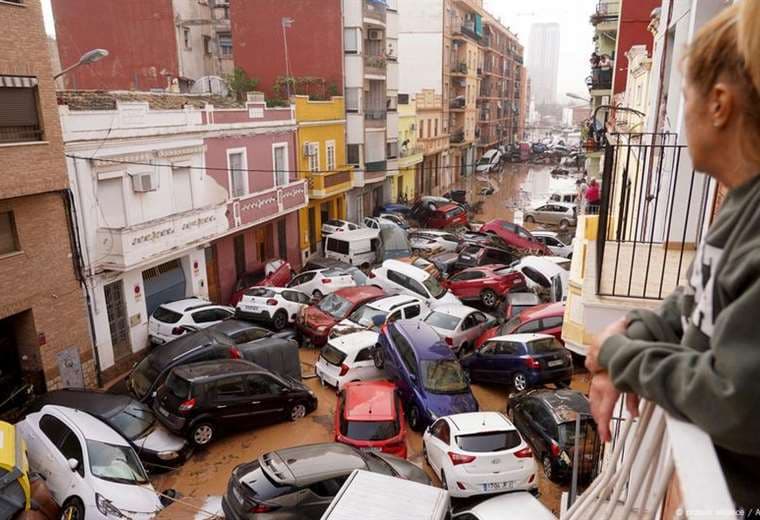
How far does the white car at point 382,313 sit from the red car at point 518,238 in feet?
30.3

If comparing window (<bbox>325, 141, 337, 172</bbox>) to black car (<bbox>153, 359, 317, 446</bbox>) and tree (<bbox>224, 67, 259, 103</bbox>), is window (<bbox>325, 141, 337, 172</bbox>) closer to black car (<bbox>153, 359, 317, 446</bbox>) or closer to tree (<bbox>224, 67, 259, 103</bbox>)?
tree (<bbox>224, 67, 259, 103</bbox>)

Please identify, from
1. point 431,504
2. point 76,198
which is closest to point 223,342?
point 76,198

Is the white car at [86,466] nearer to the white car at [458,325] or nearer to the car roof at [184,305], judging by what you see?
the car roof at [184,305]

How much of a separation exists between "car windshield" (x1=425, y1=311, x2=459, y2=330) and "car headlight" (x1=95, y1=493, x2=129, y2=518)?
9.06 m

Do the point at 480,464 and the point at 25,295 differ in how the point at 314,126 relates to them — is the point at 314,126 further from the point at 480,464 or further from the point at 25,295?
the point at 480,464

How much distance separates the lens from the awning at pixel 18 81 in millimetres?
11443

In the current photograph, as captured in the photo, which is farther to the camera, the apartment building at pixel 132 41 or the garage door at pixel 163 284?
the apartment building at pixel 132 41

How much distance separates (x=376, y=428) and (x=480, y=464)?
2073 mm

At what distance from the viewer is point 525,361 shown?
496 inches

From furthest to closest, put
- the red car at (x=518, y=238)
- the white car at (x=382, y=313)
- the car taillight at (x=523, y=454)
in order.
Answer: the red car at (x=518, y=238) < the white car at (x=382, y=313) < the car taillight at (x=523, y=454)

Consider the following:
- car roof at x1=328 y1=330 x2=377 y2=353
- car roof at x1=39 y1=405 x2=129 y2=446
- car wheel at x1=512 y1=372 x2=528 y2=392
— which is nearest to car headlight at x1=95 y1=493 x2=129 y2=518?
car roof at x1=39 y1=405 x2=129 y2=446

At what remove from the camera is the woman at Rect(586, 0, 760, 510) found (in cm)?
114

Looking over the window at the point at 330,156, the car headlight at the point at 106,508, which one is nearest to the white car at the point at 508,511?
the car headlight at the point at 106,508

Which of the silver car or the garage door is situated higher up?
the garage door
